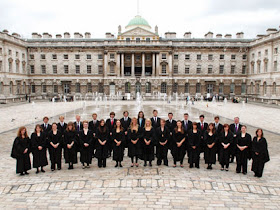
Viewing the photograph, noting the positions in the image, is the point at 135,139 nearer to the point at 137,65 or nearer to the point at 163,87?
the point at 163,87

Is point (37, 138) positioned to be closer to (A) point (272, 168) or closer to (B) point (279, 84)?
(A) point (272, 168)

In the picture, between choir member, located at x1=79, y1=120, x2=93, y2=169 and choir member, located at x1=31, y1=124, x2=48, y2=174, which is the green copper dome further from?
choir member, located at x1=31, y1=124, x2=48, y2=174

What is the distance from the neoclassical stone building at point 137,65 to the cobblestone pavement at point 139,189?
46286 mm

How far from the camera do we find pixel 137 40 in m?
55.9

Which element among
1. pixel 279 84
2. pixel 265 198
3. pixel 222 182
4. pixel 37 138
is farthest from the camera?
pixel 279 84

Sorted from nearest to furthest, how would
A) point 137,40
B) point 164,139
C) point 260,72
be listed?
point 164,139 → point 260,72 → point 137,40

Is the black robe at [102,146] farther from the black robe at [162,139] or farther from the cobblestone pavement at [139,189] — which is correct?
the black robe at [162,139]

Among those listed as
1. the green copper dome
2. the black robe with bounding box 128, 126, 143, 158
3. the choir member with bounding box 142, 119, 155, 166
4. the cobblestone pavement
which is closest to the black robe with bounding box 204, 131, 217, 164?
the cobblestone pavement

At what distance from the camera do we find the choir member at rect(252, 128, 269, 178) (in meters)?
8.84

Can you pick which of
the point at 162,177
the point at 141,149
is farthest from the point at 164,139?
the point at 162,177

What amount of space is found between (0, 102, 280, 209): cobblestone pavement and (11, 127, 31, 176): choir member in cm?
32

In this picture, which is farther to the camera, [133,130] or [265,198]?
[133,130]

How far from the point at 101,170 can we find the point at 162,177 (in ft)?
7.52

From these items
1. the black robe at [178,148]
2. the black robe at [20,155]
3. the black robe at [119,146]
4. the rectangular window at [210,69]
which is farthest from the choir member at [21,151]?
the rectangular window at [210,69]
